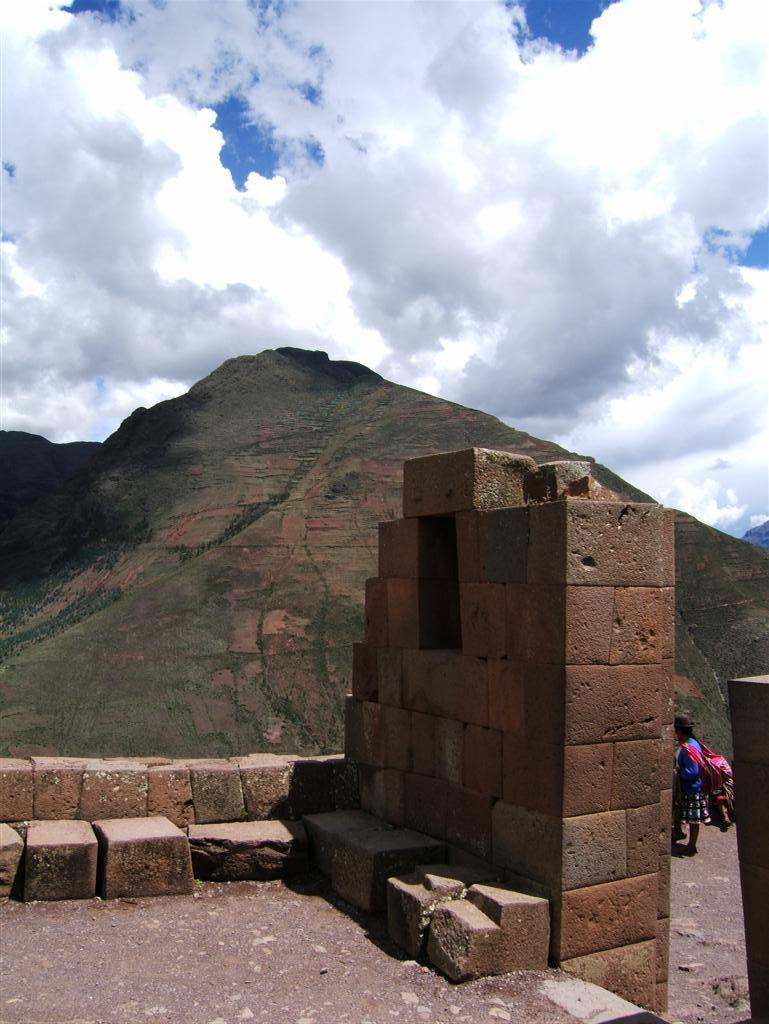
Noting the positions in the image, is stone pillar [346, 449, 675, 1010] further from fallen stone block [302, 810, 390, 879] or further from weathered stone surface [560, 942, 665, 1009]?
fallen stone block [302, 810, 390, 879]

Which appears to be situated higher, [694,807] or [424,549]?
[424,549]

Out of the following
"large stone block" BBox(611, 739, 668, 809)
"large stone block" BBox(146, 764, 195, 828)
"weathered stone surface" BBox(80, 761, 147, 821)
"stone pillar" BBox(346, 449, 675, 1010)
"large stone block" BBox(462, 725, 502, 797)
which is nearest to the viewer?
"stone pillar" BBox(346, 449, 675, 1010)

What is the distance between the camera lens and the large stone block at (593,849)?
6.21m

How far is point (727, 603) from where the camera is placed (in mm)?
32156

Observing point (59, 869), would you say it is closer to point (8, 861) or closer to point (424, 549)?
point (8, 861)

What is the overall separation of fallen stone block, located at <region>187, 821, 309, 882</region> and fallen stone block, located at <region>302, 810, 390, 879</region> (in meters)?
0.11

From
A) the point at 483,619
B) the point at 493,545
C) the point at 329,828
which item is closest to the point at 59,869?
the point at 329,828

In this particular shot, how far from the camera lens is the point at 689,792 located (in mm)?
10492

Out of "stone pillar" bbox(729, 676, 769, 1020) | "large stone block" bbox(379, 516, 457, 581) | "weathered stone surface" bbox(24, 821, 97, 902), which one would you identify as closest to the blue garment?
"large stone block" bbox(379, 516, 457, 581)

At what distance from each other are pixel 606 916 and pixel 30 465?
Answer: 268ft

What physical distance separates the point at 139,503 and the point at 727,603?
87.3 ft

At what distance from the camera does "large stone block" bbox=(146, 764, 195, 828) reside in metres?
8.25

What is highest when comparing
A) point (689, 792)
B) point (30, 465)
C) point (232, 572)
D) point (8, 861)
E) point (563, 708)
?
point (30, 465)

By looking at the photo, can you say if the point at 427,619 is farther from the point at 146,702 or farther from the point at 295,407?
the point at 295,407
